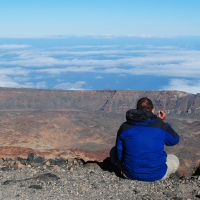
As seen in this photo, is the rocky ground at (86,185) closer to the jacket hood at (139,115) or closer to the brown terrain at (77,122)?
the jacket hood at (139,115)

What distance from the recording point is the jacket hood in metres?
7.68

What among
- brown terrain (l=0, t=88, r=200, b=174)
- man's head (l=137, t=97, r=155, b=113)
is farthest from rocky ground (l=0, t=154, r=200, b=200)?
brown terrain (l=0, t=88, r=200, b=174)

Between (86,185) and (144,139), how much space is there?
5.80 ft

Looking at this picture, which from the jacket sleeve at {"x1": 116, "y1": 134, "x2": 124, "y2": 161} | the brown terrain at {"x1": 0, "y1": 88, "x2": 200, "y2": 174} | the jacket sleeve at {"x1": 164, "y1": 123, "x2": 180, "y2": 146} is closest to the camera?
the jacket sleeve at {"x1": 164, "y1": 123, "x2": 180, "y2": 146}

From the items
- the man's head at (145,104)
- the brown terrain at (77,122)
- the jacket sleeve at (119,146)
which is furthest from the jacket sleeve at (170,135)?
the brown terrain at (77,122)

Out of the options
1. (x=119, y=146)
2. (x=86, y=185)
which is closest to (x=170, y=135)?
(x=119, y=146)

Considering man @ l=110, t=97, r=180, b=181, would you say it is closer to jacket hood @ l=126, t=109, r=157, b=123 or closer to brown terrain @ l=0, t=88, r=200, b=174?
jacket hood @ l=126, t=109, r=157, b=123

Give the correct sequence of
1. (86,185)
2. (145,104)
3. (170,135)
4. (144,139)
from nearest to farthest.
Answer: (145,104) < (144,139) < (170,135) < (86,185)

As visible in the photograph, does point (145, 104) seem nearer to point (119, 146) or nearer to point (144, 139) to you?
point (144, 139)

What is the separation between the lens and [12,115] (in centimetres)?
5766

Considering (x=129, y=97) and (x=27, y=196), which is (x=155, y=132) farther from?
A: (x=129, y=97)

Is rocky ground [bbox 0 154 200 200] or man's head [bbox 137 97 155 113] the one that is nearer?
man's head [bbox 137 97 155 113]

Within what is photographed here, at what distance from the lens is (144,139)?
7766 mm

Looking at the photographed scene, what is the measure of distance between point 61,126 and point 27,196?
4171 cm
